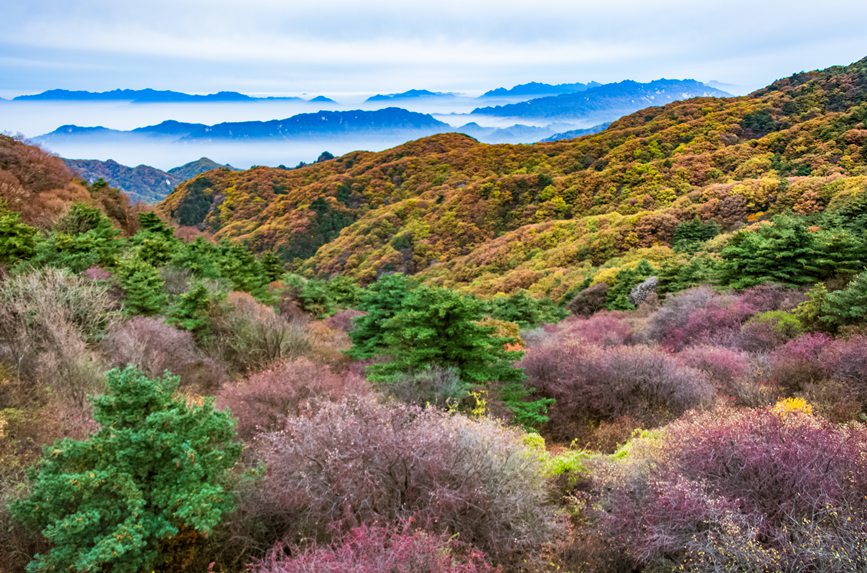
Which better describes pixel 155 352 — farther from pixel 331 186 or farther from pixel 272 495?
pixel 331 186

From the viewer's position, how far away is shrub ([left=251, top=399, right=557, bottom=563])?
6.27 metres

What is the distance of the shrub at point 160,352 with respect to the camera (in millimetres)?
13943

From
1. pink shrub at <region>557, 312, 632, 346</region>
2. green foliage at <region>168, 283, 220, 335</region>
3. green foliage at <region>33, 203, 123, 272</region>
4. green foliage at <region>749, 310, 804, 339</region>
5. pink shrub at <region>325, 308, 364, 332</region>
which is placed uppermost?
green foliage at <region>33, 203, 123, 272</region>

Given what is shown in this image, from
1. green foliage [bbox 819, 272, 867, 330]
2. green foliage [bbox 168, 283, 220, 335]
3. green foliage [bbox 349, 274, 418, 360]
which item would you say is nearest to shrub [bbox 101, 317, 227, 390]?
green foliage [bbox 168, 283, 220, 335]

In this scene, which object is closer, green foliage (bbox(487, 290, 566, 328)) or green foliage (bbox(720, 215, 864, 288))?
green foliage (bbox(720, 215, 864, 288))

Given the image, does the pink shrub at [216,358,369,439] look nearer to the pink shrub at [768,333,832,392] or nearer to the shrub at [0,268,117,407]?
the shrub at [0,268,117,407]

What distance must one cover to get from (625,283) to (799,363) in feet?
65.6

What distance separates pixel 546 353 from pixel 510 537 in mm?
9718

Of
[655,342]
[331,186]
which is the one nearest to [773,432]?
[655,342]

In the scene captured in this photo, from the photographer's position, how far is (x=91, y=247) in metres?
20.1

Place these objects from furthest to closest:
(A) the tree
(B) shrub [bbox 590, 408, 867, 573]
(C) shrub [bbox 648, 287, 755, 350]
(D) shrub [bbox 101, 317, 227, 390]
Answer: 1. (C) shrub [bbox 648, 287, 755, 350]
2. (D) shrub [bbox 101, 317, 227, 390]
3. (A) the tree
4. (B) shrub [bbox 590, 408, 867, 573]

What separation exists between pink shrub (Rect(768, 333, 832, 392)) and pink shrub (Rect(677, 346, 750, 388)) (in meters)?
0.75

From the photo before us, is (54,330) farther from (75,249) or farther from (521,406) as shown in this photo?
(521,406)

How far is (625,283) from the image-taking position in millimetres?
32219
